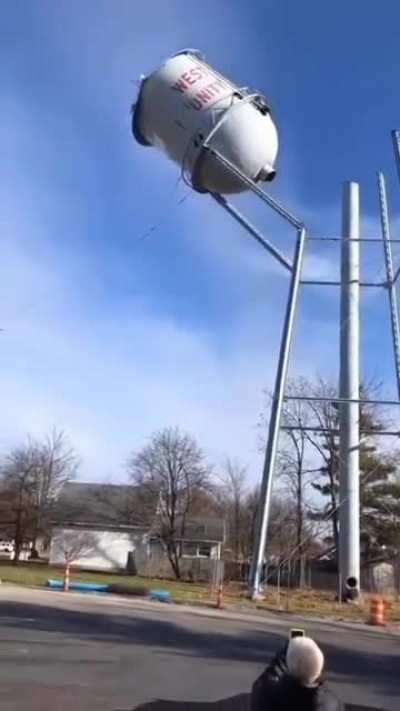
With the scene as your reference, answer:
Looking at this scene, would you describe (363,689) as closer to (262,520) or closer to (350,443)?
(262,520)

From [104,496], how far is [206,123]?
47.7 metres

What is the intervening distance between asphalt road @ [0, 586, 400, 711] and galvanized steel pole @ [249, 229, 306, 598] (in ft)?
11.5

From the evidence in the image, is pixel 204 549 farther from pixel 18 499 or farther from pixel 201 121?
pixel 201 121

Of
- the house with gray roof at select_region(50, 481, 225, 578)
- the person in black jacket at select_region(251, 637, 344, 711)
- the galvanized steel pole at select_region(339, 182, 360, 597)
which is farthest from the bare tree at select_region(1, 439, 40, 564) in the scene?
the person in black jacket at select_region(251, 637, 344, 711)

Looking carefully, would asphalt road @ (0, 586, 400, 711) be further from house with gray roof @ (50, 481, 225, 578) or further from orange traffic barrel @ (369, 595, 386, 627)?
house with gray roof @ (50, 481, 225, 578)

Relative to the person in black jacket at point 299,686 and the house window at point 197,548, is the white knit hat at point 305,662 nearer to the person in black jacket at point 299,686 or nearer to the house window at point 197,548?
the person in black jacket at point 299,686

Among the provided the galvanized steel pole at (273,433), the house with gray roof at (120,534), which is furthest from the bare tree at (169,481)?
the galvanized steel pole at (273,433)

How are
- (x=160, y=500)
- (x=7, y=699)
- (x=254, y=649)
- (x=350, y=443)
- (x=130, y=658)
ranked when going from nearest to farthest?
(x=7, y=699), (x=130, y=658), (x=254, y=649), (x=350, y=443), (x=160, y=500)

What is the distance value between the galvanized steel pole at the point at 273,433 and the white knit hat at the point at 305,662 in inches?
804

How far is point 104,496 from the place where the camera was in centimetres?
6650

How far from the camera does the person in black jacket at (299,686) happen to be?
10.4 feet

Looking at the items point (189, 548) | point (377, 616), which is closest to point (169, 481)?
point (189, 548)

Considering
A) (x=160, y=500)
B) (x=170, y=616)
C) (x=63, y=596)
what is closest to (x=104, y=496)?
(x=160, y=500)

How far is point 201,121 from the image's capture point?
22.5m
